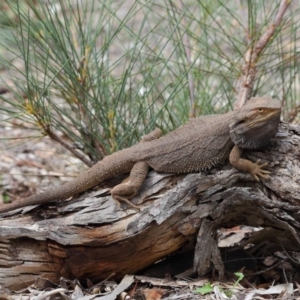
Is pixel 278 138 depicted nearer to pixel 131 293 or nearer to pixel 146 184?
pixel 146 184

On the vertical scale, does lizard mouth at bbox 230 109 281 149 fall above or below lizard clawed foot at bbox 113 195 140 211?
above

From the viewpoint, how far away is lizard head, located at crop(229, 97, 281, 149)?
324cm

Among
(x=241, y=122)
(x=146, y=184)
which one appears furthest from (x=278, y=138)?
(x=146, y=184)

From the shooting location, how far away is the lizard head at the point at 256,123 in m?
3.24

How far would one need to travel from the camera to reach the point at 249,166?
3236 mm

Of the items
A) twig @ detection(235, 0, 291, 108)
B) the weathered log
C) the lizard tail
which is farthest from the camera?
twig @ detection(235, 0, 291, 108)

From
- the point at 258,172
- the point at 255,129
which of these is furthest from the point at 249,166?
the point at 255,129

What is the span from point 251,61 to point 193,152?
103 cm

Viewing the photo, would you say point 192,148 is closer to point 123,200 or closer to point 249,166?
point 249,166

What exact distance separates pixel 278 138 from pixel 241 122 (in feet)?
0.74

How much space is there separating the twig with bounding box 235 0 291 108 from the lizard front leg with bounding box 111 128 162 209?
104cm

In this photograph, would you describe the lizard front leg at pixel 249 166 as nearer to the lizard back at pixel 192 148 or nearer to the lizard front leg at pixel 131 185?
the lizard back at pixel 192 148

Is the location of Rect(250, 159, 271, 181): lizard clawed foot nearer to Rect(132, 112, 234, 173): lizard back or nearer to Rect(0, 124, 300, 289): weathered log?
Rect(0, 124, 300, 289): weathered log

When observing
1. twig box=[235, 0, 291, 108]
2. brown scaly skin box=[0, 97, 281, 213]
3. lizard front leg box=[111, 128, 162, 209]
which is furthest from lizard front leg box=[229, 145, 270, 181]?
twig box=[235, 0, 291, 108]
